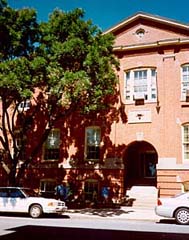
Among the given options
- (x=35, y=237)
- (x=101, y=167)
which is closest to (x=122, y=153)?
(x=101, y=167)

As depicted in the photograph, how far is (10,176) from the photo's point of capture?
2045 centimetres

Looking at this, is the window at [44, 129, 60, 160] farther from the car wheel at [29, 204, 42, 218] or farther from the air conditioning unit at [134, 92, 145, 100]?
the car wheel at [29, 204, 42, 218]

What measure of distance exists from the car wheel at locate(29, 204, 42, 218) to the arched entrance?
8218 millimetres

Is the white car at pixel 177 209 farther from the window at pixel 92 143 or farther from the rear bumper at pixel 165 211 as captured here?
the window at pixel 92 143

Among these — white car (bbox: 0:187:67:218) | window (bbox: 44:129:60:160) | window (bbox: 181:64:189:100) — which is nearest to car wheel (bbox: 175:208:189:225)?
white car (bbox: 0:187:67:218)

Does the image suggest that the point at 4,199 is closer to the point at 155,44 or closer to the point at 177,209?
the point at 177,209

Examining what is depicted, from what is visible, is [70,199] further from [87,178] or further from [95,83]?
[95,83]

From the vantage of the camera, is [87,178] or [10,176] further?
[87,178]

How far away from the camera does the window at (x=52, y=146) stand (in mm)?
24656

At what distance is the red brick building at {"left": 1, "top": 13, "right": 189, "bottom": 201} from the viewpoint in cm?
2184

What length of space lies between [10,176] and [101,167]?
5.88m

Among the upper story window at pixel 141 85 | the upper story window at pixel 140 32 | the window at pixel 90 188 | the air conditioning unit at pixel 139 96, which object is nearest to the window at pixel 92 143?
the window at pixel 90 188

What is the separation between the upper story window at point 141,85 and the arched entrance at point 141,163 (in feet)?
10.3

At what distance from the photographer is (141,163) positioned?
24500mm
